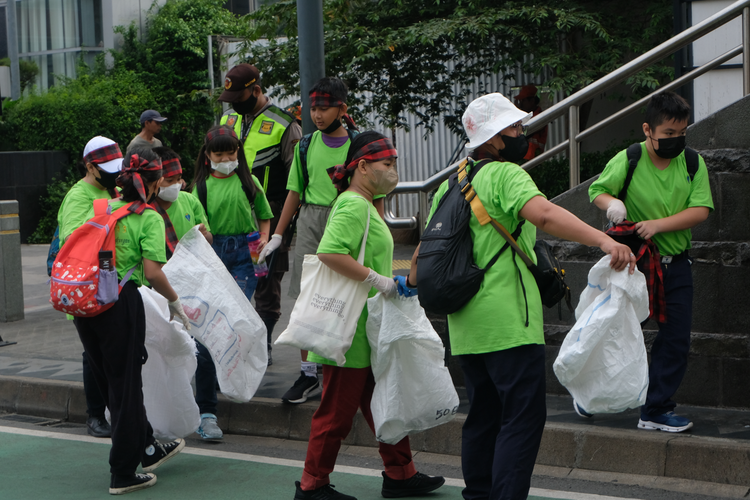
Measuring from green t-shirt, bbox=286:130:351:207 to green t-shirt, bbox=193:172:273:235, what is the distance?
46cm

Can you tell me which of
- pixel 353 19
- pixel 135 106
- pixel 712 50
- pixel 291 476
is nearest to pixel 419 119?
Result: pixel 353 19

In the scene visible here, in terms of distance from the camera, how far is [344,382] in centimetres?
409

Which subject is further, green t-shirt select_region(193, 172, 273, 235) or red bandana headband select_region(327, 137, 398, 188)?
green t-shirt select_region(193, 172, 273, 235)

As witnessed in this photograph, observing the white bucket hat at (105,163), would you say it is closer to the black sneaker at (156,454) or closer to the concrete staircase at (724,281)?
the black sneaker at (156,454)

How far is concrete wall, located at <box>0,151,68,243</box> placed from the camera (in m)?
16.7

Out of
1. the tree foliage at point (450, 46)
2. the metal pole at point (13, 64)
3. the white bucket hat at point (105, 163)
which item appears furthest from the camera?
the metal pole at point (13, 64)

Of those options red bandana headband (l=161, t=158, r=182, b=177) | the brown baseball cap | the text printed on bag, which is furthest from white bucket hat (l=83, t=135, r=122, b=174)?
the text printed on bag

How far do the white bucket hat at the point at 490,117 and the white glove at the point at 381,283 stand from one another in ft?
2.37

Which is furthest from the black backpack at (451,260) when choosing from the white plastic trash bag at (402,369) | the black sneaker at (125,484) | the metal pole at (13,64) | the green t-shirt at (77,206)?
the metal pole at (13,64)

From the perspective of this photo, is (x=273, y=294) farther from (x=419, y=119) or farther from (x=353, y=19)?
(x=419, y=119)

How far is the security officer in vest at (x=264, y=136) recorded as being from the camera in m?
6.01

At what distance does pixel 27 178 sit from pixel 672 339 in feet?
48.0

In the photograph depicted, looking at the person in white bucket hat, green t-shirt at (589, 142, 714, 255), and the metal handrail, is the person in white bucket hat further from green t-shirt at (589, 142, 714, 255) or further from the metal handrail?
the metal handrail

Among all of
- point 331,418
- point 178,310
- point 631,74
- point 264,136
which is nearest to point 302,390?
point 178,310
